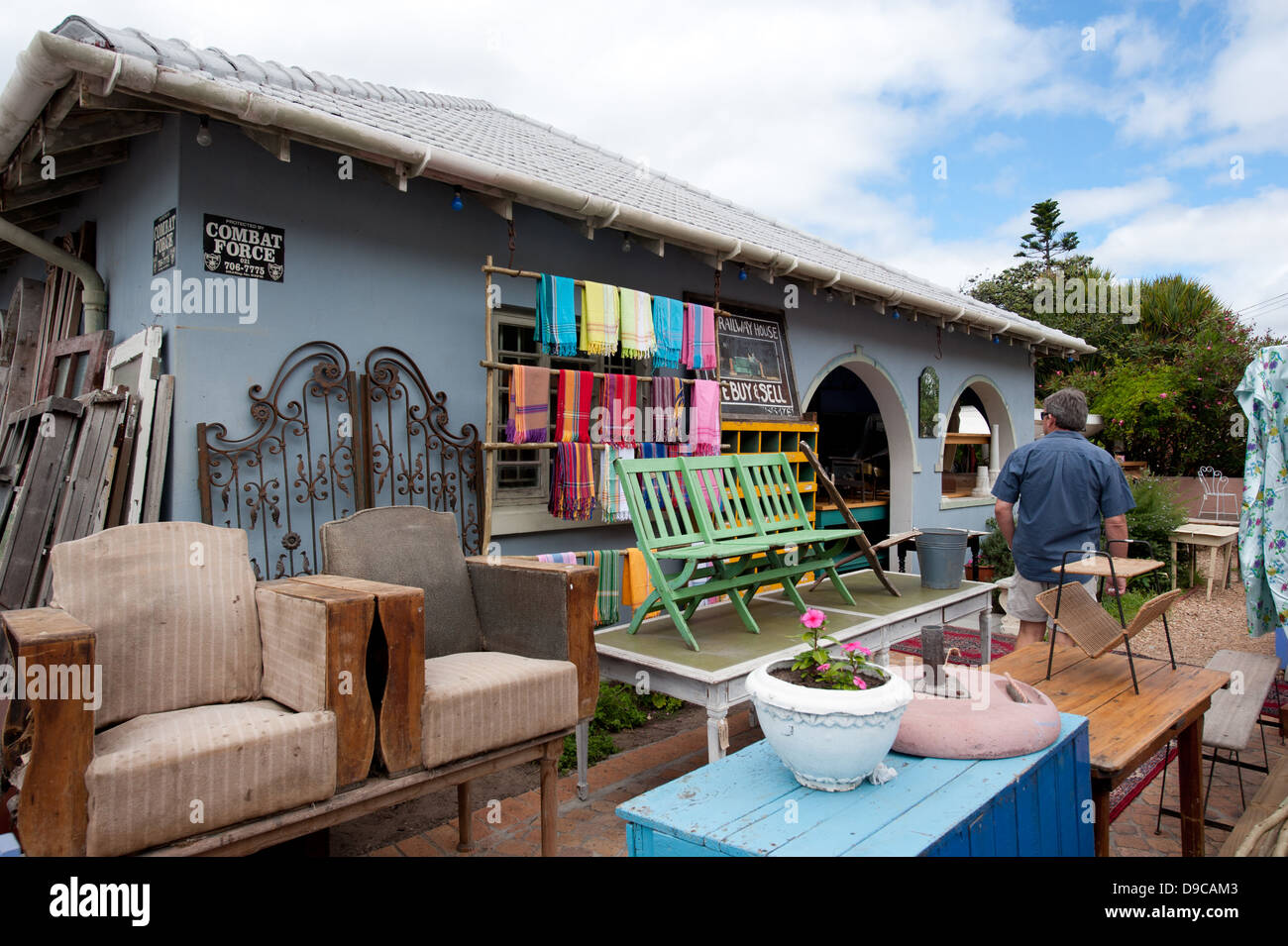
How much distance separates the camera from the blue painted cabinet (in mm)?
1542

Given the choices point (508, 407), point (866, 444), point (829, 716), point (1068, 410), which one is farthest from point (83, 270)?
point (866, 444)

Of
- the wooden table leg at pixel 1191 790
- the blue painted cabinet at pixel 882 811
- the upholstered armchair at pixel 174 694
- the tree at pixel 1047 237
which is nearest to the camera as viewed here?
the blue painted cabinet at pixel 882 811

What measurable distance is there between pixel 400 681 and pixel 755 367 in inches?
171

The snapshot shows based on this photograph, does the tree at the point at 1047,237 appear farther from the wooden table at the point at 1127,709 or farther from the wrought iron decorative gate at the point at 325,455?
the wrought iron decorative gate at the point at 325,455

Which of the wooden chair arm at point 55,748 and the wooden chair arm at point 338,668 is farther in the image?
the wooden chair arm at point 338,668

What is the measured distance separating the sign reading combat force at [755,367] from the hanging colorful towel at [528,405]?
5.83 feet

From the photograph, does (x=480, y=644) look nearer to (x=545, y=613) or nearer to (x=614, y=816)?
(x=545, y=613)

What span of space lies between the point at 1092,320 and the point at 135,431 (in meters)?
21.8

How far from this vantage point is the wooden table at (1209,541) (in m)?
8.83

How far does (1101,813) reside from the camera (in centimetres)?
229

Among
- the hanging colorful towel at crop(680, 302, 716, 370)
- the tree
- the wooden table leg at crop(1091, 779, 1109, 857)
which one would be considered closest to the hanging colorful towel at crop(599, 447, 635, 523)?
the hanging colorful towel at crop(680, 302, 716, 370)

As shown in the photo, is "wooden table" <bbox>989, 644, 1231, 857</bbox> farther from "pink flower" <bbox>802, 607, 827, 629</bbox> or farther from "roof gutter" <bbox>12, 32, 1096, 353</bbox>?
"roof gutter" <bbox>12, 32, 1096, 353</bbox>

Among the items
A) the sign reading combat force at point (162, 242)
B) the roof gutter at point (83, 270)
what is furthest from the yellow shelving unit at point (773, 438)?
the roof gutter at point (83, 270)

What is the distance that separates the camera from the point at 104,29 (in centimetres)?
301
